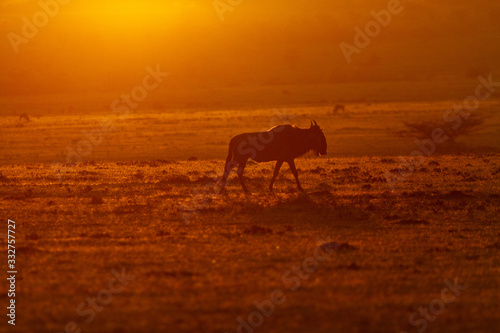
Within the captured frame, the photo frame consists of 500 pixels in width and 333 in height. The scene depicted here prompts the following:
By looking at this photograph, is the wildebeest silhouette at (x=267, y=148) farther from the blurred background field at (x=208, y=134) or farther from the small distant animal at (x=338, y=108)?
the small distant animal at (x=338, y=108)

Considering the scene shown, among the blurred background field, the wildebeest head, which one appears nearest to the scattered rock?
the wildebeest head

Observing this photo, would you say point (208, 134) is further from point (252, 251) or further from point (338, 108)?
point (252, 251)

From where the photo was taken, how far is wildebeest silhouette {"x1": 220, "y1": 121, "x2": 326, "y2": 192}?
1889 centimetres

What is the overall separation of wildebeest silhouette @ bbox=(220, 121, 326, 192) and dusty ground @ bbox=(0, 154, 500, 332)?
0.66 m

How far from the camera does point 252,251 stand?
11.3m

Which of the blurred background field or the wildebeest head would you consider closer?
the wildebeest head

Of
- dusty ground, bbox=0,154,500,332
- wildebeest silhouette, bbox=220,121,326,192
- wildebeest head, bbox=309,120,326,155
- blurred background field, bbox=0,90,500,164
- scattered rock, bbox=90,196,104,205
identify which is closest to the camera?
dusty ground, bbox=0,154,500,332

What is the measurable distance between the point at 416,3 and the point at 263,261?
15934cm

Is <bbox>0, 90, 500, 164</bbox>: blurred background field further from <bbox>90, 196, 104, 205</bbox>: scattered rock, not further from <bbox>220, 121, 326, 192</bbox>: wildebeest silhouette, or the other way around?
<bbox>90, 196, 104, 205</bbox>: scattered rock

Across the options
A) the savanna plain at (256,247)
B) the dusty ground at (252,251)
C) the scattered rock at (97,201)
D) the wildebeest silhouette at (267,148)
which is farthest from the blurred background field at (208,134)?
the scattered rock at (97,201)

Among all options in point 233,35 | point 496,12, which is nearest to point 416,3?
point 496,12

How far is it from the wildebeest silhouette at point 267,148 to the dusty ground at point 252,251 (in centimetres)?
66

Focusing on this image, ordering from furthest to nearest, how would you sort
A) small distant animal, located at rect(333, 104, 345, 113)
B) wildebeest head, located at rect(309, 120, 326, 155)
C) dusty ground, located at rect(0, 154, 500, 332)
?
1. small distant animal, located at rect(333, 104, 345, 113)
2. wildebeest head, located at rect(309, 120, 326, 155)
3. dusty ground, located at rect(0, 154, 500, 332)

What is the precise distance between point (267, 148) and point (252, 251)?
7979mm
